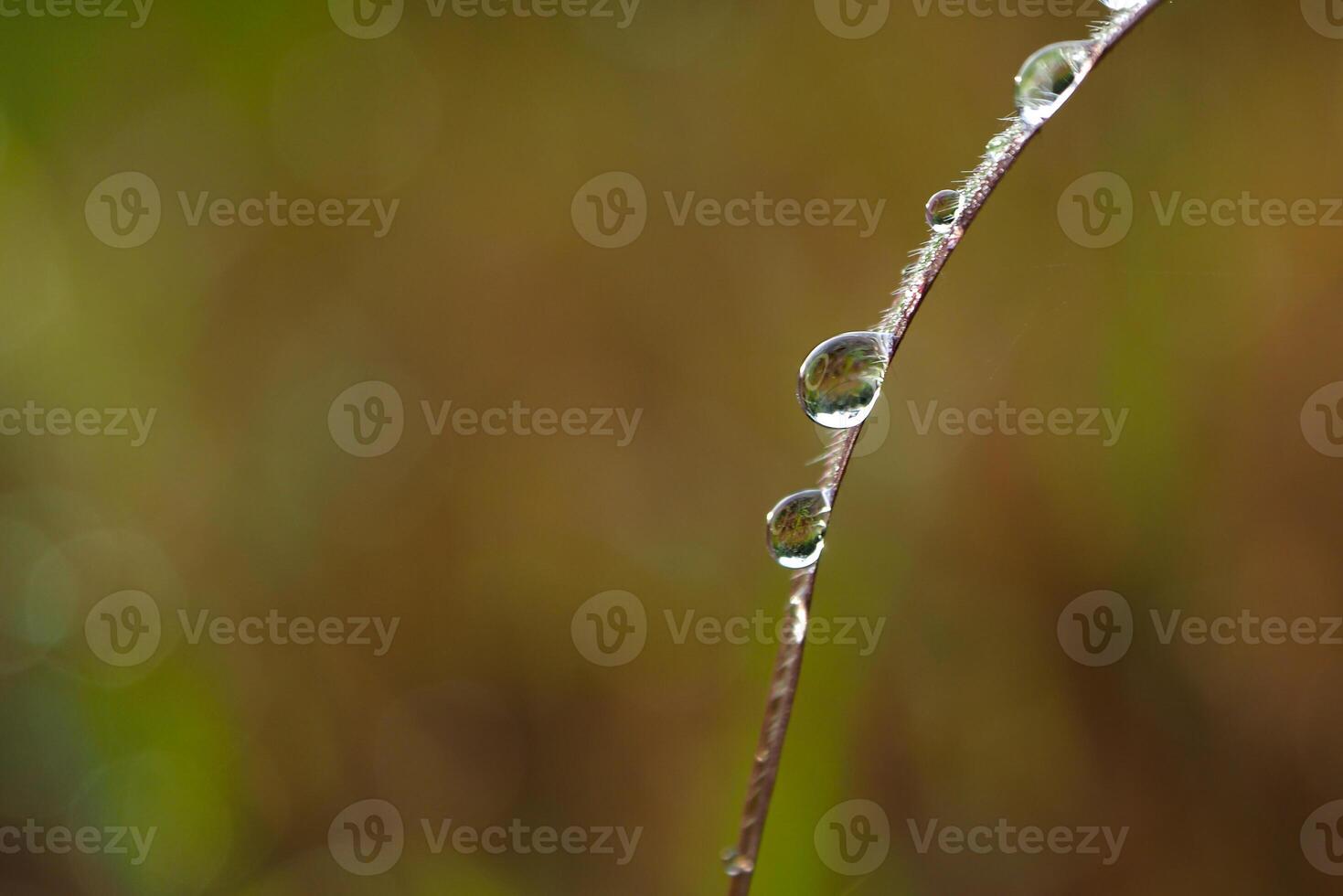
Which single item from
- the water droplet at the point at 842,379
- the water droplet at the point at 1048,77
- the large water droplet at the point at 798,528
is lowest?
the large water droplet at the point at 798,528

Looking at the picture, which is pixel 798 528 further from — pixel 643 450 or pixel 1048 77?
pixel 643 450

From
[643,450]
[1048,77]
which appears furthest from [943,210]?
[643,450]

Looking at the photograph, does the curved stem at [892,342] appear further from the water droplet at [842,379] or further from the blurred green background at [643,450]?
the blurred green background at [643,450]

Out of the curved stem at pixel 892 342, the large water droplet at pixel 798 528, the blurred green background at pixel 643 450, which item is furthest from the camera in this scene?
the blurred green background at pixel 643 450

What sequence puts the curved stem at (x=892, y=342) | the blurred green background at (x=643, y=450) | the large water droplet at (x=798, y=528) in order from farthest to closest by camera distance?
the blurred green background at (x=643, y=450), the large water droplet at (x=798, y=528), the curved stem at (x=892, y=342)

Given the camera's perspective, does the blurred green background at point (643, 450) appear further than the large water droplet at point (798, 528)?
Yes

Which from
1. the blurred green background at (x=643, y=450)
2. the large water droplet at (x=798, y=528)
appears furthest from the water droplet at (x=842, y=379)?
the blurred green background at (x=643, y=450)

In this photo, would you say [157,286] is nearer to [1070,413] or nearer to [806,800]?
[806,800]

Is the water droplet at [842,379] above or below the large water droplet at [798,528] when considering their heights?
above
